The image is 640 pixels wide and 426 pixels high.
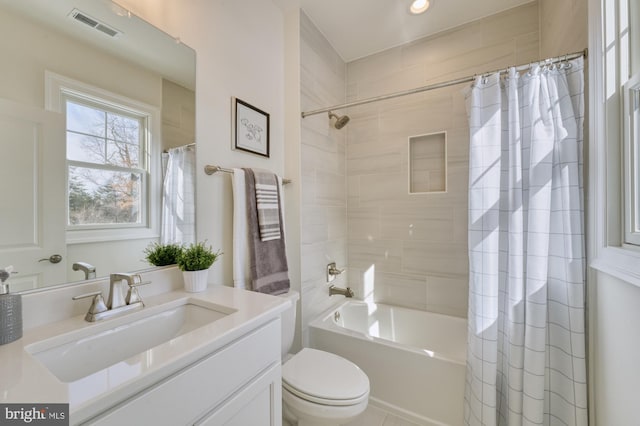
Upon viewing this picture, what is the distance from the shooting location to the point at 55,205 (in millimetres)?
865

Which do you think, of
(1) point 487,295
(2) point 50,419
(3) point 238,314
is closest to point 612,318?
(1) point 487,295

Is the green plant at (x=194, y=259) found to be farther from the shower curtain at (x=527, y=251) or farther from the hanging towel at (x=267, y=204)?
the shower curtain at (x=527, y=251)

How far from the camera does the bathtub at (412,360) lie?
4.96 feet

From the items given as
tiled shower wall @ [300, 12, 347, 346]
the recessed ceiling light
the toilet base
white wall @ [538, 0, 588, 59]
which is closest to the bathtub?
tiled shower wall @ [300, 12, 347, 346]

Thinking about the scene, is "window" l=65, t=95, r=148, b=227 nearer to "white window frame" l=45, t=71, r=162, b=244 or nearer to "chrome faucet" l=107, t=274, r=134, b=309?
"white window frame" l=45, t=71, r=162, b=244

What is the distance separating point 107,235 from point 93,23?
79 cm

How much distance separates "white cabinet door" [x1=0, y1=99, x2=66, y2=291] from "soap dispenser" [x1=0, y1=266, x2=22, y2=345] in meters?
0.10

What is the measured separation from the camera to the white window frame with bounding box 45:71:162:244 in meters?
0.87

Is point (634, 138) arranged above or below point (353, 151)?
below

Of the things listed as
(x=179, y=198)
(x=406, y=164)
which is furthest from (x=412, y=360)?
(x=179, y=198)

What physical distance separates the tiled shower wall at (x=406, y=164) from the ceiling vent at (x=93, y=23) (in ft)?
6.05

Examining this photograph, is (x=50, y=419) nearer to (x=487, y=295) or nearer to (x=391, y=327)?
(x=487, y=295)

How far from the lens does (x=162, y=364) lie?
2.02ft

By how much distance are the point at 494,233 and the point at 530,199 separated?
22cm
